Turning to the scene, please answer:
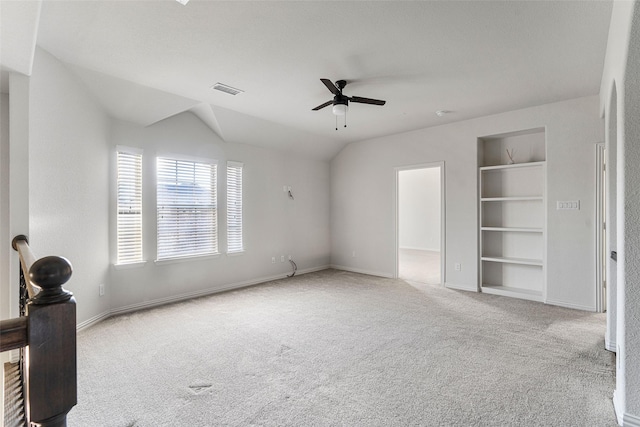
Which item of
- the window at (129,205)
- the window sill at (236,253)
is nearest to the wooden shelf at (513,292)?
the window sill at (236,253)

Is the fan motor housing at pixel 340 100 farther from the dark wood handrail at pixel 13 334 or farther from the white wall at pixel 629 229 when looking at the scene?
the dark wood handrail at pixel 13 334

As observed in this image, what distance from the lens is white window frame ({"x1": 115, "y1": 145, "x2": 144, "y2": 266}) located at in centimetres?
406

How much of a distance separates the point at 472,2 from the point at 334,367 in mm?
2984

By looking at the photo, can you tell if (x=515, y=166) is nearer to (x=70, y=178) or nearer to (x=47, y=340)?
(x=47, y=340)

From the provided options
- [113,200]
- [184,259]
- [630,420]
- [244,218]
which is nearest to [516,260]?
[630,420]

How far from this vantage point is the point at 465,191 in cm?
522

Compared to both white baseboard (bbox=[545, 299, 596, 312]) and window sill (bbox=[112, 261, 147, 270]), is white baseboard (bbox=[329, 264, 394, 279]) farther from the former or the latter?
window sill (bbox=[112, 261, 147, 270])

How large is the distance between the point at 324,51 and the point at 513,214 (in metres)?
4.01

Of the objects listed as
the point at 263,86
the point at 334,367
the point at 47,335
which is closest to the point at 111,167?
the point at 263,86

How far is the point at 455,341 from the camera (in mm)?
3184

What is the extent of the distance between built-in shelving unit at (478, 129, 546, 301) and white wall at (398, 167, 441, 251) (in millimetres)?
3998

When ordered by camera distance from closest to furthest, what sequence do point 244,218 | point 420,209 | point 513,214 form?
point 513,214
point 244,218
point 420,209

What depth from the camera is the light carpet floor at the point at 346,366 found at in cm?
207

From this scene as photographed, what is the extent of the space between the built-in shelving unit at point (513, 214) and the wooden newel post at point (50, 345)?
5.29m
